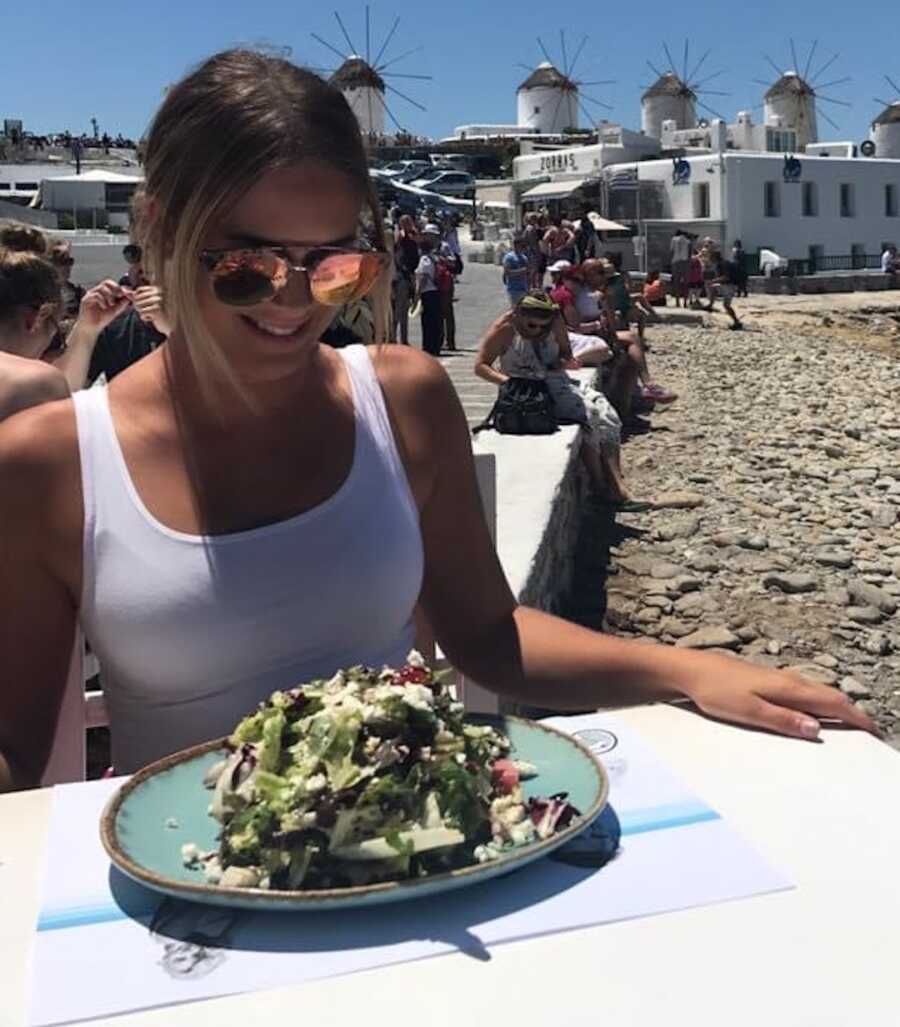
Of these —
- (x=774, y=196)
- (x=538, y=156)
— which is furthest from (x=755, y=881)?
(x=538, y=156)

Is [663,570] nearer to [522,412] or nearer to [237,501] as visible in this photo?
[522,412]

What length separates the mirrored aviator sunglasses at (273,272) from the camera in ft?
5.37

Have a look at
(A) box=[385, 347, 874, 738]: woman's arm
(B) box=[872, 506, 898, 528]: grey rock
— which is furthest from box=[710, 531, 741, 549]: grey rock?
(A) box=[385, 347, 874, 738]: woman's arm

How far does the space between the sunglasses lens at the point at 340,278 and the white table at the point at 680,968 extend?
796 millimetres

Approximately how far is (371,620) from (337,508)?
177mm

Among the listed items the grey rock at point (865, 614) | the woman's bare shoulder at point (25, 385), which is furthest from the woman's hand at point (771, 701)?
the grey rock at point (865, 614)

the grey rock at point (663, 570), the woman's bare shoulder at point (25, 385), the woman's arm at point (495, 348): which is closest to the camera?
the woman's bare shoulder at point (25, 385)

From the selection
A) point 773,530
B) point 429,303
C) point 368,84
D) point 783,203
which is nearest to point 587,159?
point 783,203

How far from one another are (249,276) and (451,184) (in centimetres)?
5829

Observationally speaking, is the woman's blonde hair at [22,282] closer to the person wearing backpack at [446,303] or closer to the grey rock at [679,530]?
the grey rock at [679,530]

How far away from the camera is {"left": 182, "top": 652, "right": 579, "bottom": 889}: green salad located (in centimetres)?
122

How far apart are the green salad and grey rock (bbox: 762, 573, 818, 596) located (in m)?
6.16

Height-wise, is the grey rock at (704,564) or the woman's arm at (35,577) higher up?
the woman's arm at (35,577)

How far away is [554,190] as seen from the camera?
157 feet
